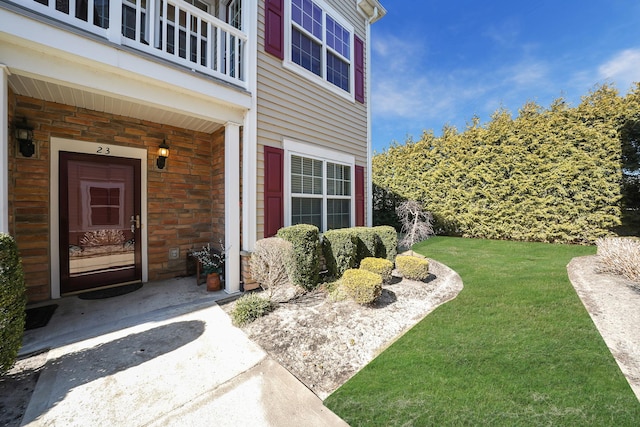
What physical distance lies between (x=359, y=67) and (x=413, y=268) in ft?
18.0

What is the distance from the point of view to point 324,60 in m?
5.88

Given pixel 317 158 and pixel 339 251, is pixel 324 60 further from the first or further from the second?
pixel 339 251

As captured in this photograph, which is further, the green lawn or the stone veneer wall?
the stone veneer wall

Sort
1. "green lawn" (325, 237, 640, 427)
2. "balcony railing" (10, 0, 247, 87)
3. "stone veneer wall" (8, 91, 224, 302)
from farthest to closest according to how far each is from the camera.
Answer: "stone veneer wall" (8, 91, 224, 302) → "balcony railing" (10, 0, 247, 87) → "green lawn" (325, 237, 640, 427)

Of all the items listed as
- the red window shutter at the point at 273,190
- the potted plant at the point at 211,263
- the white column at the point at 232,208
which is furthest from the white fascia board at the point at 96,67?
the potted plant at the point at 211,263

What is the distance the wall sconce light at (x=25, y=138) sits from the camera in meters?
3.52

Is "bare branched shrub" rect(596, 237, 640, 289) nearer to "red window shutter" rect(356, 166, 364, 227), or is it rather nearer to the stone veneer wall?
"red window shutter" rect(356, 166, 364, 227)

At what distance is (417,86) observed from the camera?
Result: 40.4 feet

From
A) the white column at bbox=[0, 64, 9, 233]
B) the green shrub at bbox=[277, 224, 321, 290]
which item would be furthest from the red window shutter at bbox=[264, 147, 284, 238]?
the white column at bbox=[0, 64, 9, 233]

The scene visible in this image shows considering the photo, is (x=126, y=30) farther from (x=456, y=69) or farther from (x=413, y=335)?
(x=456, y=69)

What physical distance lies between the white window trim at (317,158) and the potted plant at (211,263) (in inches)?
56.2

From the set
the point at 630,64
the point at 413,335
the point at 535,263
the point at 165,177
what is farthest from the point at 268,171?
the point at 630,64

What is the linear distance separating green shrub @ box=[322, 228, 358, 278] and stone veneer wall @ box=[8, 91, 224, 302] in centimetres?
213

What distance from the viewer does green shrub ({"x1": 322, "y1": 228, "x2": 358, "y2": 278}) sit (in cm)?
482
